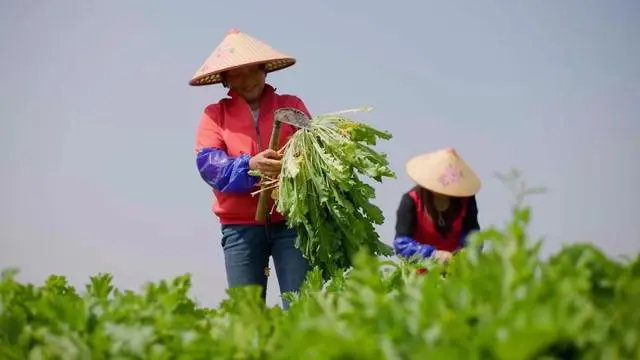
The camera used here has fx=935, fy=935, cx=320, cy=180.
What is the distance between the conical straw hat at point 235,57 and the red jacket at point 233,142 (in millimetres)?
230

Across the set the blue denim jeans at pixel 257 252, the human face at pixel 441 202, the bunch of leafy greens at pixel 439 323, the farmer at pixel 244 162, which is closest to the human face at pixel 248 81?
the farmer at pixel 244 162

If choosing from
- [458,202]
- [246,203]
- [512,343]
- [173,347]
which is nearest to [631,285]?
[512,343]

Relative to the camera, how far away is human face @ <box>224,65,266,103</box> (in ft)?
20.2

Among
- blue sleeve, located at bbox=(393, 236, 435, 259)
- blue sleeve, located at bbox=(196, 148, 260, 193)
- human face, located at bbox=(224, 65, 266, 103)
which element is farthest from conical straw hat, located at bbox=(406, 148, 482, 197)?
blue sleeve, located at bbox=(196, 148, 260, 193)

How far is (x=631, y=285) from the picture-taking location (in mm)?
2129

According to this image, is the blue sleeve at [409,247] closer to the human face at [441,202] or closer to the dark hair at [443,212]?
the dark hair at [443,212]

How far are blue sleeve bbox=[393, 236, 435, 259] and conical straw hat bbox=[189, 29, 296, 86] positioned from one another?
1685 millimetres

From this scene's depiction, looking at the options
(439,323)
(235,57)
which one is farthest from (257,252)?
(439,323)

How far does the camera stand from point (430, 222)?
7.41 m

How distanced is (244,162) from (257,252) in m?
0.64

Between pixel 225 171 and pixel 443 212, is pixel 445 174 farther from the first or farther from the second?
pixel 225 171

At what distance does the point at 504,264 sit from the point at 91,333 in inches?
56.7

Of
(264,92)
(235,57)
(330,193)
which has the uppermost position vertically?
(235,57)

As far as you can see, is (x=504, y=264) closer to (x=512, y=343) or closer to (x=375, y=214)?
(x=512, y=343)
